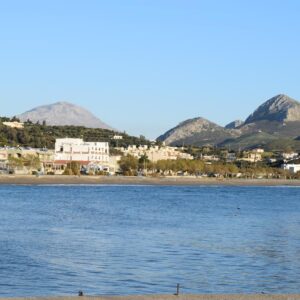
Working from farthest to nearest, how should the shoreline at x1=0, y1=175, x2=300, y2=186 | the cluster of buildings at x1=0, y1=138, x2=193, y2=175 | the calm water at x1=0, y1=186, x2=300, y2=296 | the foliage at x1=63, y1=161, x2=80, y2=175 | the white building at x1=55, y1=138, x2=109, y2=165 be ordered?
the white building at x1=55, y1=138, x2=109, y2=165, the foliage at x1=63, y1=161, x2=80, y2=175, the cluster of buildings at x1=0, y1=138, x2=193, y2=175, the shoreline at x1=0, y1=175, x2=300, y2=186, the calm water at x1=0, y1=186, x2=300, y2=296

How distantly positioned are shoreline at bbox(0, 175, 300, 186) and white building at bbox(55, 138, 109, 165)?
19.6 m

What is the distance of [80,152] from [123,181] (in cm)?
2727

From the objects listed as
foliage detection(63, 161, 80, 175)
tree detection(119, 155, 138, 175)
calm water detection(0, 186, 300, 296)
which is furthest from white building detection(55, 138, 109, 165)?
calm water detection(0, 186, 300, 296)

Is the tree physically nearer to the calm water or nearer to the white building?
the white building

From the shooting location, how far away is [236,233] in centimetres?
3988

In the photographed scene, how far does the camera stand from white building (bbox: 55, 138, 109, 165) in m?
185

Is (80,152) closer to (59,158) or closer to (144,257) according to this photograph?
(59,158)

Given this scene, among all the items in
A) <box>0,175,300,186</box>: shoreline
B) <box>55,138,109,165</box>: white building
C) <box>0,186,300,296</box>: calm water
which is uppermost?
<box>55,138,109,165</box>: white building

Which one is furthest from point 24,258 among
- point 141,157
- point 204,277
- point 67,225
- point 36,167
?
point 141,157

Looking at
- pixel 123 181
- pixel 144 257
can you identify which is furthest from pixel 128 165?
pixel 144 257

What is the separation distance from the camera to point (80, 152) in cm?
18775

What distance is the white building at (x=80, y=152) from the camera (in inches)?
7293

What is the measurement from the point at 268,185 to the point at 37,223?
14034 cm

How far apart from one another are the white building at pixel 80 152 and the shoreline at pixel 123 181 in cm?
1960
